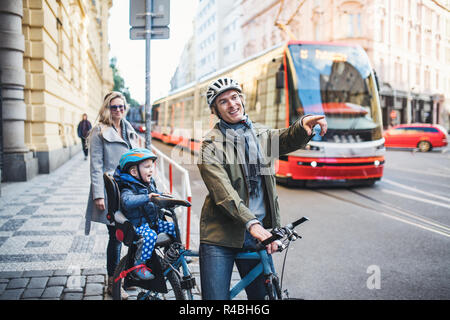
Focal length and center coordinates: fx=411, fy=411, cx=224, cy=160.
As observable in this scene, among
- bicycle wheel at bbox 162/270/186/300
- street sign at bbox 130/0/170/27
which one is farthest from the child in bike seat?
street sign at bbox 130/0/170/27

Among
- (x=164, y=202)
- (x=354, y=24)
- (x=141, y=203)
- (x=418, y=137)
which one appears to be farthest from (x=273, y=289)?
(x=354, y=24)

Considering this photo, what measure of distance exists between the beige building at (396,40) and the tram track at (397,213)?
2705 centimetres

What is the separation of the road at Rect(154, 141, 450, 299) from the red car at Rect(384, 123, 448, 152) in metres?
14.6

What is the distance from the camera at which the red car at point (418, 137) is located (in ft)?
73.4

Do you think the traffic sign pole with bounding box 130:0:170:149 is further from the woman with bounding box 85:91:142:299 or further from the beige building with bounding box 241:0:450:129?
the beige building with bounding box 241:0:450:129

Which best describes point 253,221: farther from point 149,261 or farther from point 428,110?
point 428,110

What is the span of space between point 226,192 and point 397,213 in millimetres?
5805

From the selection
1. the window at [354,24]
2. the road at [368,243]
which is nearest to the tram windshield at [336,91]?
the road at [368,243]

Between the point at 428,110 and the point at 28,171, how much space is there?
4394cm

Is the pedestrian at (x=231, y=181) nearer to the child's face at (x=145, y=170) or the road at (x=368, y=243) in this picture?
the child's face at (x=145, y=170)

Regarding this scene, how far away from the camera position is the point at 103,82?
164ft

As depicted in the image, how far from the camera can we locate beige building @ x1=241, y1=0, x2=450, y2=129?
35562mm

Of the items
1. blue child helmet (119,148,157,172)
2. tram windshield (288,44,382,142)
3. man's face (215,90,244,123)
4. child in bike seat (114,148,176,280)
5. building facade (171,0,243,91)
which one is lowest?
child in bike seat (114,148,176,280)
